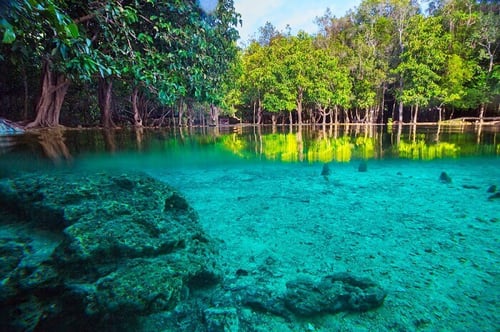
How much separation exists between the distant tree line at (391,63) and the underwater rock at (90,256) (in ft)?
96.7

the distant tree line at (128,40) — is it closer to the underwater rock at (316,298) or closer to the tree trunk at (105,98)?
the underwater rock at (316,298)

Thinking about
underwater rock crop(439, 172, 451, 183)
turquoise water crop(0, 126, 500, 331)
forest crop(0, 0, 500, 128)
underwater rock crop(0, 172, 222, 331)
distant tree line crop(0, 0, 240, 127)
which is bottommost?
turquoise water crop(0, 126, 500, 331)

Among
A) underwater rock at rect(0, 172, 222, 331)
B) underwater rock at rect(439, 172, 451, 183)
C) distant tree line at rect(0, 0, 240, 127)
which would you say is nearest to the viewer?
underwater rock at rect(0, 172, 222, 331)

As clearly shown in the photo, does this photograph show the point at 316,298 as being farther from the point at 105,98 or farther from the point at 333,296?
the point at 105,98

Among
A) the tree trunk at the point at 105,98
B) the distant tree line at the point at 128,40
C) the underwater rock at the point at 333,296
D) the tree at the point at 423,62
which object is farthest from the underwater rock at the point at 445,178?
the tree at the point at 423,62

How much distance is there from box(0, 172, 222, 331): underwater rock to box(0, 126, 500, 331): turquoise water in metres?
0.25

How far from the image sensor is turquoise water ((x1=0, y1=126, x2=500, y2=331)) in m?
1.82

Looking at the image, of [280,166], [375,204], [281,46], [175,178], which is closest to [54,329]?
[375,204]

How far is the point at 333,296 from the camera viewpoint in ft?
6.32

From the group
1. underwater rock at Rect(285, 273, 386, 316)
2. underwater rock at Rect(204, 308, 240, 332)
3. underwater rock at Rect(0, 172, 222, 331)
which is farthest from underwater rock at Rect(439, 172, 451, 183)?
underwater rock at Rect(204, 308, 240, 332)

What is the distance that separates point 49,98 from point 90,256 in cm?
1708

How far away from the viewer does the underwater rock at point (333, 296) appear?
1.87 metres

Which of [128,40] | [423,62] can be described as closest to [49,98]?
[128,40]

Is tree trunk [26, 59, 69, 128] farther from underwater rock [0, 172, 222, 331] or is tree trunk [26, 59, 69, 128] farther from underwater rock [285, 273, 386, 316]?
underwater rock [285, 273, 386, 316]
